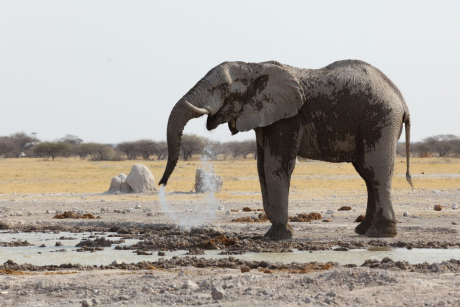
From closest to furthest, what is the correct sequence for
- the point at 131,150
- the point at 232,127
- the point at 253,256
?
the point at 253,256 → the point at 232,127 → the point at 131,150

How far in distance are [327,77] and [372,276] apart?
18.7 feet

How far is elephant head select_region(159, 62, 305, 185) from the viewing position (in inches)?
473

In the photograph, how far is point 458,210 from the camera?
1853 cm

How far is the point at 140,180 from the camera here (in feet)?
86.2

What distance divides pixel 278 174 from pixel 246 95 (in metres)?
1.56

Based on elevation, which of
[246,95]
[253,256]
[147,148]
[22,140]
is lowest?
[253,256]

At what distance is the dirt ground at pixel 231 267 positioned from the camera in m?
7.05

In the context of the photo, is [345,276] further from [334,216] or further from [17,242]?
[334,216]

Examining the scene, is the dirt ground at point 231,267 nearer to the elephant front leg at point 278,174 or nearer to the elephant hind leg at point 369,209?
the elephant hind leg at point 369,209

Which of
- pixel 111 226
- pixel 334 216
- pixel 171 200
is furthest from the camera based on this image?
pixel 171 200

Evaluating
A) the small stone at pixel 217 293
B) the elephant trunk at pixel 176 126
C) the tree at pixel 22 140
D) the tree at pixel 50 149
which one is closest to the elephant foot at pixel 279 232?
the elephant trunk at pixel 176 126

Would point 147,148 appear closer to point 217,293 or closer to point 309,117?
point 309,117

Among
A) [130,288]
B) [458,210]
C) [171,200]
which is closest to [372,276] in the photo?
[130,288]

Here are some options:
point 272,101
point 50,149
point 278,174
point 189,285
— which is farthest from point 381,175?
point 50,149
